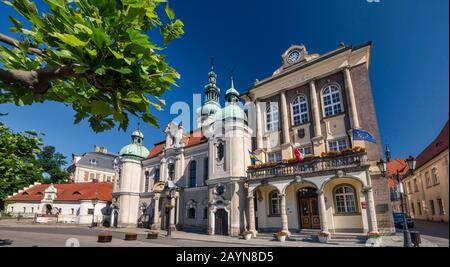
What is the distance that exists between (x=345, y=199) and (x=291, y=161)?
15.0ft

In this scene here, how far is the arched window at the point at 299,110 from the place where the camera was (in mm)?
22141

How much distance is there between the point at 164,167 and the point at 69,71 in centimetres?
3018

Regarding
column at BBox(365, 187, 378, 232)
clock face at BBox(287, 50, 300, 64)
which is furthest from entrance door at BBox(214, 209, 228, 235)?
clock face at BBox(287, 50, 300, 64)

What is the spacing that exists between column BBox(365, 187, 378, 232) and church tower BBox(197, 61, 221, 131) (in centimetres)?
2608

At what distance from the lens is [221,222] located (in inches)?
871

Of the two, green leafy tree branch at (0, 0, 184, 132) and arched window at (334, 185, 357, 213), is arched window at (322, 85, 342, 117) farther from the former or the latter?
green leafy tree branch at (0, 0, 184, 132)

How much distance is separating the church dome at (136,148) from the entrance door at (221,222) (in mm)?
18234

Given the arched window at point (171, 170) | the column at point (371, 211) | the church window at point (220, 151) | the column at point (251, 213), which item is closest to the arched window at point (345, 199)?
the column at point (371, 211)

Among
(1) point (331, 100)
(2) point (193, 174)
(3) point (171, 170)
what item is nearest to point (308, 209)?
(1) point (331, 100)

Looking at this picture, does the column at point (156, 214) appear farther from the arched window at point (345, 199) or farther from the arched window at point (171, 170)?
the arched window at point (345, 199)

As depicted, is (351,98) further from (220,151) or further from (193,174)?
(193,174)

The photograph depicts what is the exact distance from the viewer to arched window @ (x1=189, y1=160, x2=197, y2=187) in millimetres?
28128
